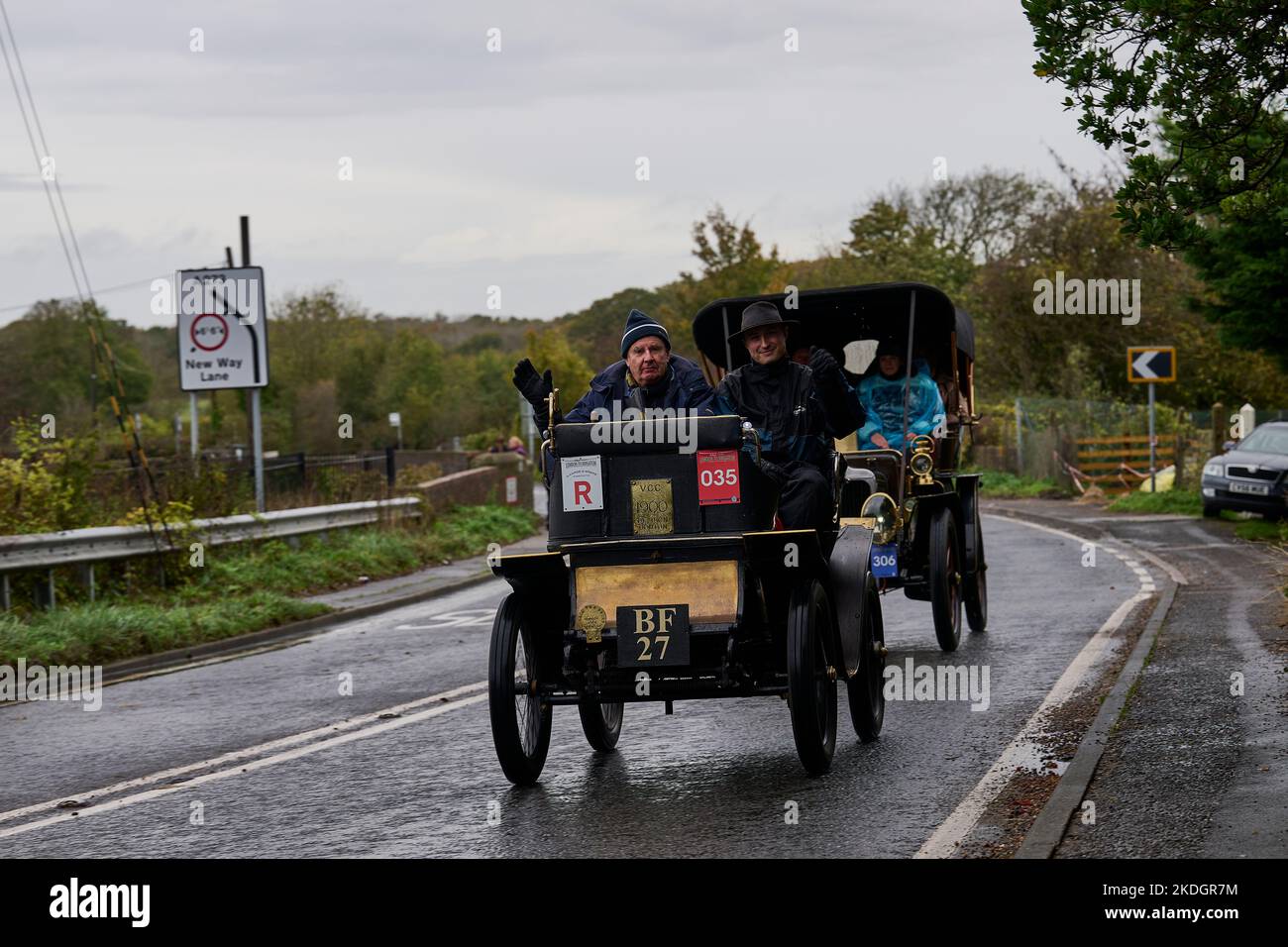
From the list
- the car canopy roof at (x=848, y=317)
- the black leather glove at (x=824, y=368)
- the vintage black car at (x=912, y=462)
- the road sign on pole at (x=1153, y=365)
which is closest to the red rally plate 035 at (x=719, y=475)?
the black leather glove at (x=824, y=368)

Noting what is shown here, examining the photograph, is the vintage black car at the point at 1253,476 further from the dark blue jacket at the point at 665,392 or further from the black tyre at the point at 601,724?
the dark blue jacket at the point at 665,392

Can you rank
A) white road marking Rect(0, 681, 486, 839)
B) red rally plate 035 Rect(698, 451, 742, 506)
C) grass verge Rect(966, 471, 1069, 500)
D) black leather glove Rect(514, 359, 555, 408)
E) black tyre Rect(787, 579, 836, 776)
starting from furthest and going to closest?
grass verge Rect(966, 471, 1069, 500)
black leather glove Rect(514, 359, 555, 408)
white road marking Rect(0, 681, 486, 839)
red rally plate 035 Rect(698, 451, 742, 506)
black tyre Rect(787, 579, 836, 776)

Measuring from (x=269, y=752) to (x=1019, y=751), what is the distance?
4.24m

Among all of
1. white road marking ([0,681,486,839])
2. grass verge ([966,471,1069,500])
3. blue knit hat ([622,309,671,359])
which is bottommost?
grass verge ([966,471,1069,500])

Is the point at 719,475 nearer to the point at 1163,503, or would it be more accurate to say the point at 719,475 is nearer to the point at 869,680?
the point at 869,680

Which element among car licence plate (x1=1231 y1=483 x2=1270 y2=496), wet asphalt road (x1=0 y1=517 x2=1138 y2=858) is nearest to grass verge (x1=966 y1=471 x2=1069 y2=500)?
car licence plate (x1=1231 y1=483 x2=1270 y2=496)

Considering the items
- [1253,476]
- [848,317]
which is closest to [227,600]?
[848,317]

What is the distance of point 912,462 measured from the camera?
12094 mm

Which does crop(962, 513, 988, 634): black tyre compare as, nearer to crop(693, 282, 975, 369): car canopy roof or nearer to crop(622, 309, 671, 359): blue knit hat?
crop(693, 282, 975, 369): car canopy roof

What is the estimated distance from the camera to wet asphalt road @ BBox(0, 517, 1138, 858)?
6.61m

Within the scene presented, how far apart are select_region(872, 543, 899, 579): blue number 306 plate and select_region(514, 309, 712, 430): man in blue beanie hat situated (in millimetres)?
3740

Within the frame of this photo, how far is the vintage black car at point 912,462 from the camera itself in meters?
11.6
